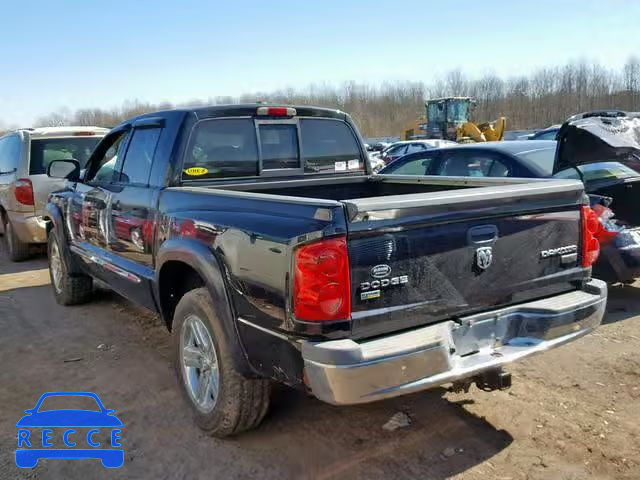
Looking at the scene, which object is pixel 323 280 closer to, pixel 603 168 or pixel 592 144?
pixel 592 144

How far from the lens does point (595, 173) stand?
5.75 meters

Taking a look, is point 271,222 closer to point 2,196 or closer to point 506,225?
point 506,225

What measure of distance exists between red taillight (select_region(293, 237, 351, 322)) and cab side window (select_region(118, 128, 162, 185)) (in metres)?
2.06

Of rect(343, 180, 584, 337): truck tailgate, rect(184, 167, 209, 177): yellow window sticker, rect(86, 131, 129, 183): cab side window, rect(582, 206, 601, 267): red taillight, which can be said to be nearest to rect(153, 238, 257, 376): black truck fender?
rect(184, 167, 209, 177): yellow window sticker

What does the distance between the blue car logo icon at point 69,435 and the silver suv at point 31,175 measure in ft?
16.3

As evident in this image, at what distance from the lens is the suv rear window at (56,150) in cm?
838

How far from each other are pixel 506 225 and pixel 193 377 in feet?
6.89

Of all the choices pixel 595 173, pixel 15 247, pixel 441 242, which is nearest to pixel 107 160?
pixel 441 242

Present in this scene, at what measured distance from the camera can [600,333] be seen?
4.96 metres

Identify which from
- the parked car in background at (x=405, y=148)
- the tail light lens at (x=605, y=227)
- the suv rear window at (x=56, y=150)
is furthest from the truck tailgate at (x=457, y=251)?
the parked car in background at (x=405, y=148)

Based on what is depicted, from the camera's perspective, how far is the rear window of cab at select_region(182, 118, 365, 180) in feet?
13.4

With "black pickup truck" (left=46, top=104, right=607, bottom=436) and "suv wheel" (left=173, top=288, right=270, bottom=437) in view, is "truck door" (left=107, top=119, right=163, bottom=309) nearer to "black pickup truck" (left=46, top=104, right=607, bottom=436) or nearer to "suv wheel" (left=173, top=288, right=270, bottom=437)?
"black pickup truck" (left=46, top=104, right=607, bottom=436)

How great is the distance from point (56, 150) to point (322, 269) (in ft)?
24.2

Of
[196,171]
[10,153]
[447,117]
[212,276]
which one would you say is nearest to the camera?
[212,276]
